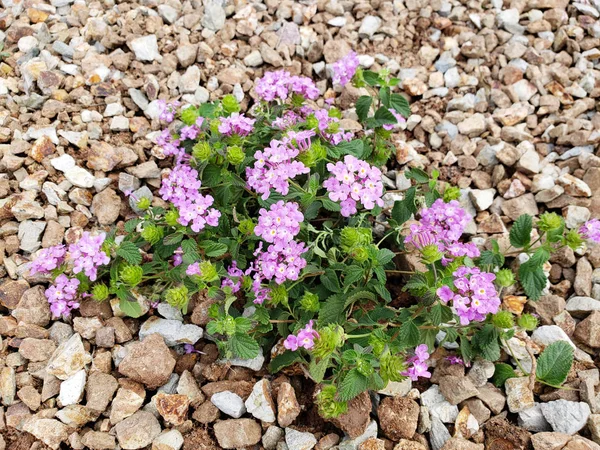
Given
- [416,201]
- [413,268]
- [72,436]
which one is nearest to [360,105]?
[416,201]

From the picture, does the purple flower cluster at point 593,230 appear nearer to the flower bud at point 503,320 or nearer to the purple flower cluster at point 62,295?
Answer: the flower bud at point 503,320

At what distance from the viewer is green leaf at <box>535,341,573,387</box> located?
107 inches

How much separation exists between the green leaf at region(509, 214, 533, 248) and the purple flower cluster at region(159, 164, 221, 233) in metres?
1.47

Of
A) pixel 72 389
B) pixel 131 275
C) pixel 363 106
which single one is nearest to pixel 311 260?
pixel 131 275

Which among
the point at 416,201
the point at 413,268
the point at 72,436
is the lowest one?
the point at 72,436

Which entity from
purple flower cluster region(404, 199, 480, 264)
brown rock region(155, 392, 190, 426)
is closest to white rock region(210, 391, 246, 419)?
brown rock region(155, 392, 190, 426)

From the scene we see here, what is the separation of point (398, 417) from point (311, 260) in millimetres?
851

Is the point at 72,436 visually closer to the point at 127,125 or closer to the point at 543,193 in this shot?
the point at 127,125

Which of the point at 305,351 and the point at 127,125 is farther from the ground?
the point at 127,125

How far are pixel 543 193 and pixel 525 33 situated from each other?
1571mm

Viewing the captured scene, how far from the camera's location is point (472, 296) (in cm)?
→ 252

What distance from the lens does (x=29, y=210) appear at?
3248 millimetres

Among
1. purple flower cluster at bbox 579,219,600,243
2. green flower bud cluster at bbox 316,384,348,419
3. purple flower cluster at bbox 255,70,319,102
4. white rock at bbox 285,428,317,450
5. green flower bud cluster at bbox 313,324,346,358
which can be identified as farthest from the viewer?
purple flower cluster at bbox 255,70,319,102

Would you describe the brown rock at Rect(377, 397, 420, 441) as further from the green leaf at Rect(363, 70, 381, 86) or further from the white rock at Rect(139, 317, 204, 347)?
the green leaf at Rect(363, 70, 381, 86)
